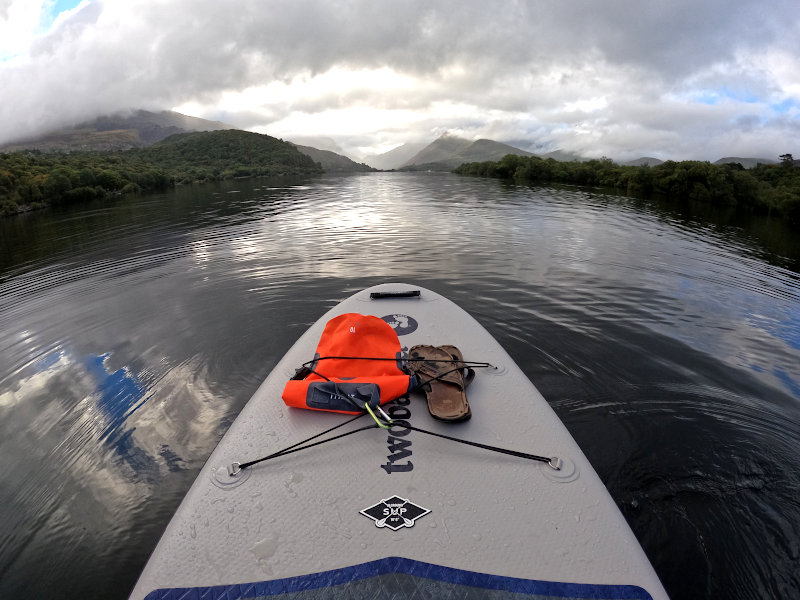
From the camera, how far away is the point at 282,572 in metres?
2.55

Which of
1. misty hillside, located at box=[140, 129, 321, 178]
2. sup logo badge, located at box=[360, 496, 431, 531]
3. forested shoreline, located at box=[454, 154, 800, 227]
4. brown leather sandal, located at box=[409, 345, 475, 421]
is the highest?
misty hillside, located at box=[140, 129, 321, 178]

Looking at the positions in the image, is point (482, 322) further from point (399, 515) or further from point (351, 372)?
point (399, 515)

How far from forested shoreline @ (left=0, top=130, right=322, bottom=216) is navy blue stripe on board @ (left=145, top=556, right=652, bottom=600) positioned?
54650 millimetres

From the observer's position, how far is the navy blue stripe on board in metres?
2.43

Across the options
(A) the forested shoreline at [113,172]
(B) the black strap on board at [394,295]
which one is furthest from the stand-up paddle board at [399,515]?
(A) the forested shoreline at [113,172]

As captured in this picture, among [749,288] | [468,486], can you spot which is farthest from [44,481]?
[749,288]

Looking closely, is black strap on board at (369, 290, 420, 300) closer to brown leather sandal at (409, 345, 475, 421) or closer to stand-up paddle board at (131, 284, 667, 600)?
brown leather sandal at (409, 345, 475, 421)

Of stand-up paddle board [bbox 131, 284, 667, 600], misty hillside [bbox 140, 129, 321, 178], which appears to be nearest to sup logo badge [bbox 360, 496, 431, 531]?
stand-up paddle board [bbox 131, 284, 667, 600]

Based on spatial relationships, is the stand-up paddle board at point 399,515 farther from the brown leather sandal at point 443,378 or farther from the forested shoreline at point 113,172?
the forested shoreline at point 113,172

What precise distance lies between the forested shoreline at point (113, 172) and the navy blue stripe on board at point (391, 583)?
54.6m

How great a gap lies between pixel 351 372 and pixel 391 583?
2441 mm

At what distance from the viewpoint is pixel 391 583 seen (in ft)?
8.07

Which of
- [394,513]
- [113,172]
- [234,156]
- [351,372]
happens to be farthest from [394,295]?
[234,156]

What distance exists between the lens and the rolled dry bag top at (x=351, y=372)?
160 inches
